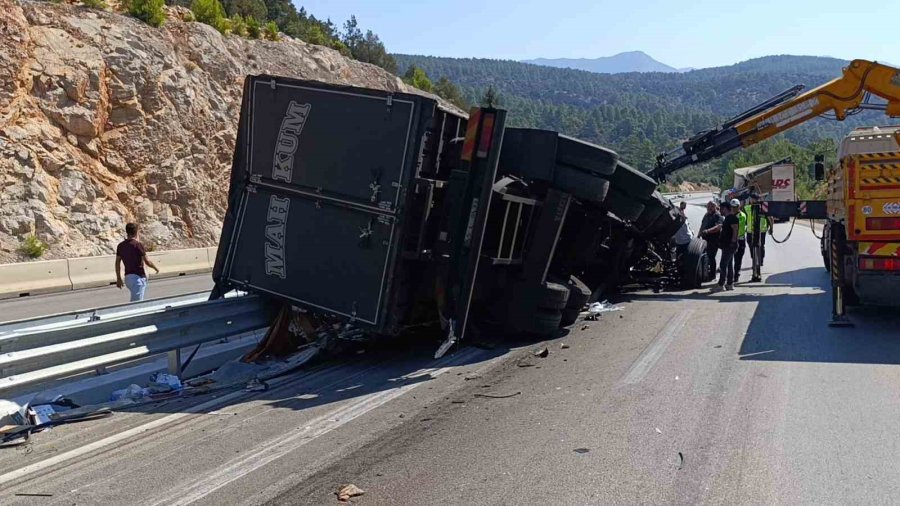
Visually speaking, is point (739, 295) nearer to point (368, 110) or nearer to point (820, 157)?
point (820, 157)

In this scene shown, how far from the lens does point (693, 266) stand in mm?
13680

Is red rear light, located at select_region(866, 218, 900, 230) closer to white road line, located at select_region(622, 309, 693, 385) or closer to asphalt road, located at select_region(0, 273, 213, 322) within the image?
white road line, located at select_region(622, 309, 693, 385)

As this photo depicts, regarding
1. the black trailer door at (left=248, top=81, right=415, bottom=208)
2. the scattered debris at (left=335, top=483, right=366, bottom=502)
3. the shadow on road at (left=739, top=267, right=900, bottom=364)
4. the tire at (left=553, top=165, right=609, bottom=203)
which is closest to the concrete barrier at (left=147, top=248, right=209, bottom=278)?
the black trailer door at (left=248, top=81, right=415, bottom=208)

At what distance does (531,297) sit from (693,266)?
5732mm

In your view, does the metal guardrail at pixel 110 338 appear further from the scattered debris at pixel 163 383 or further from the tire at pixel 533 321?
the tire at pixel 533 321

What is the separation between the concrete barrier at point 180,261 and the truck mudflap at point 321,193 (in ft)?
41.9

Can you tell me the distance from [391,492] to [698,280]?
10.2 meters

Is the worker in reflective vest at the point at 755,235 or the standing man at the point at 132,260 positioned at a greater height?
the worker in reflective vest at the point at 755,235

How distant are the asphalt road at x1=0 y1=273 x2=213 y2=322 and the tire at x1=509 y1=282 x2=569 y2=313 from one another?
790 cm

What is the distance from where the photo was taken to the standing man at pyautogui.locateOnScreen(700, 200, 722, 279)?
571 inches

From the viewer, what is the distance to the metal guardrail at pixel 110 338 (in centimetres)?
580

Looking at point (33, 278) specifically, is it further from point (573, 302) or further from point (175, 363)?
point (573, 302)

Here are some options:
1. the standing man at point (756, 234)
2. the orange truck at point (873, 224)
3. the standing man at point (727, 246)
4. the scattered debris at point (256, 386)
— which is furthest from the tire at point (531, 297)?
the standing man at point (756, 234)

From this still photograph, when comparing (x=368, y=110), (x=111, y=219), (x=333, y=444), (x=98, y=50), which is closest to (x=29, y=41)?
(x=98, y=50)
